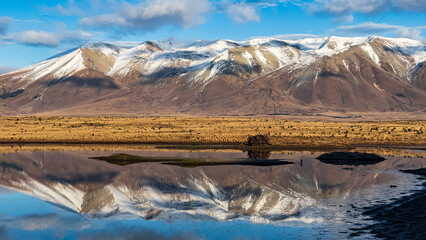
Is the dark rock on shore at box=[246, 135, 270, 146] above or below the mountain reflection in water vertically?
above

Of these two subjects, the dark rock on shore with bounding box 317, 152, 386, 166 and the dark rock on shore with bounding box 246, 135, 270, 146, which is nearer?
the dark rock on shore with bounding box 317, 152, 386, 166

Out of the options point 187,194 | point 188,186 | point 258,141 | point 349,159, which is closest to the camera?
point 187,194

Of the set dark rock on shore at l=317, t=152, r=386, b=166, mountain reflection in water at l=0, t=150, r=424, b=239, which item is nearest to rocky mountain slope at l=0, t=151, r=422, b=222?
mountain reflection in water at l=0, t=150, r=424, b=239

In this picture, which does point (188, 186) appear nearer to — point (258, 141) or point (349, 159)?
point (349, 159)

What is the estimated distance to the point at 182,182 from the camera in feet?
120

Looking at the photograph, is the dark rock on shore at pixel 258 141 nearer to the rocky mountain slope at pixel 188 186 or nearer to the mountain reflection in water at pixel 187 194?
the mountain reflection in water at pixel 187 194

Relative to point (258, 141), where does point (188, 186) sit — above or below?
below

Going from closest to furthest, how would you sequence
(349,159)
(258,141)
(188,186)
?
1. (188,186)
2. (349,159)
3. (258,141)

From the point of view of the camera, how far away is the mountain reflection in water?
23.8 m

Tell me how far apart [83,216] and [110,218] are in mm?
1562

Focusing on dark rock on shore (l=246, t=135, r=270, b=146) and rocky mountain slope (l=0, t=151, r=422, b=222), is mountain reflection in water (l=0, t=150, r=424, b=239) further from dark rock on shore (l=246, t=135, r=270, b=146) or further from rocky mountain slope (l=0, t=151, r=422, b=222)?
dark rock on shore (l=246, t=135, r=270, b=146)

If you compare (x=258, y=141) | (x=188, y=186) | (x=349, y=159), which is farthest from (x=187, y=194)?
(x=258, y=141)

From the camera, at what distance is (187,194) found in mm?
31781

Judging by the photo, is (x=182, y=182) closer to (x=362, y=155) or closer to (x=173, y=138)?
(x=362, y=155)
